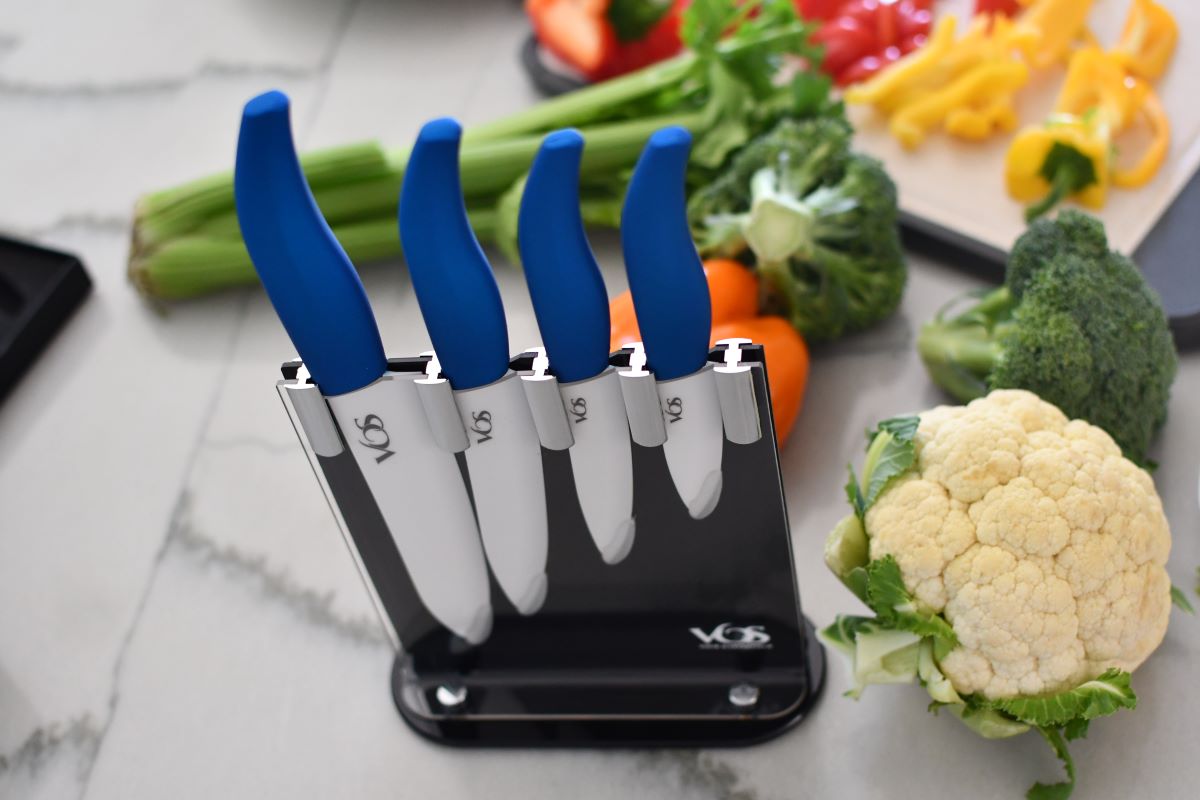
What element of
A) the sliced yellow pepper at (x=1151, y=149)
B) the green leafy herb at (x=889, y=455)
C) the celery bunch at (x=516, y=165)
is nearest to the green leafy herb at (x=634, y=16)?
the celery bunch at (x=516, y=165)

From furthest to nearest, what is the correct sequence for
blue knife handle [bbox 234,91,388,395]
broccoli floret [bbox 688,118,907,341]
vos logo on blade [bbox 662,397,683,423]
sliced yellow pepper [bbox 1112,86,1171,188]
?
sliced yellow pepper [bbox 1112,86,1171,188] < broccoli floret [bbox 688,118,907,341] < vos logo on blade [bbox 662,397,683,423] < blue knife handle [bbox 234,91,388,395]

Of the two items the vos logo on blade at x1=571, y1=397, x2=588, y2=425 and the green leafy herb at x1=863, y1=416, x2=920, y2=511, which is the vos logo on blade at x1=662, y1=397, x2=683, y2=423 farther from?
the green leafy herb at x1=863, y1=416, x2=920, y2=511

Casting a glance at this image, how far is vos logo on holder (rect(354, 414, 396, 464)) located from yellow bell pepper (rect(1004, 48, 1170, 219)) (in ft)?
2.23

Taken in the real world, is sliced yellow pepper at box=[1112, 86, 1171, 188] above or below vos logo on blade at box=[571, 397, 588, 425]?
below

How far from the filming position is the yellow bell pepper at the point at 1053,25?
1.24 meters

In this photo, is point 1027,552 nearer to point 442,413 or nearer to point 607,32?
point 442,413

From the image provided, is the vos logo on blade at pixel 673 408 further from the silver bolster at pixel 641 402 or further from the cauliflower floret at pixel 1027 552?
the cauliflower floret at pixel 1027 552

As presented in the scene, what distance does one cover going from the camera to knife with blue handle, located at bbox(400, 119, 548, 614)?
A: 58 cm

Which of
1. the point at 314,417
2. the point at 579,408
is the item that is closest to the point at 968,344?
the point at 579,408

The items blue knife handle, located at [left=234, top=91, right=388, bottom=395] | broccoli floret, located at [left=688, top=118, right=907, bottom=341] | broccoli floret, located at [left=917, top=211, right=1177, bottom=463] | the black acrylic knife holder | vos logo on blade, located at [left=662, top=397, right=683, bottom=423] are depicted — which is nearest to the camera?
blue knife handle, located at [left=234, top=91, right=388, bottom=395]

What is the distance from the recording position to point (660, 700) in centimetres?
84

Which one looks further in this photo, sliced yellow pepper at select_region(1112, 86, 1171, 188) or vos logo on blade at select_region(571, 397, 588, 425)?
sliced yellow pepper at select_region(1112, 86, 1171, 188)

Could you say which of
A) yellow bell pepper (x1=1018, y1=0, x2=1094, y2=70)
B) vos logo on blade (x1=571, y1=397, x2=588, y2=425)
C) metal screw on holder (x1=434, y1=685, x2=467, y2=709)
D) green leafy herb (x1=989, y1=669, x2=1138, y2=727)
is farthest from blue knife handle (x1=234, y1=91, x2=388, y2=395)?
yellow bell pepper (x1=1018, y1=0, x2=1094, y2=70)

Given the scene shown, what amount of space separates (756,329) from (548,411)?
37 centimetres
